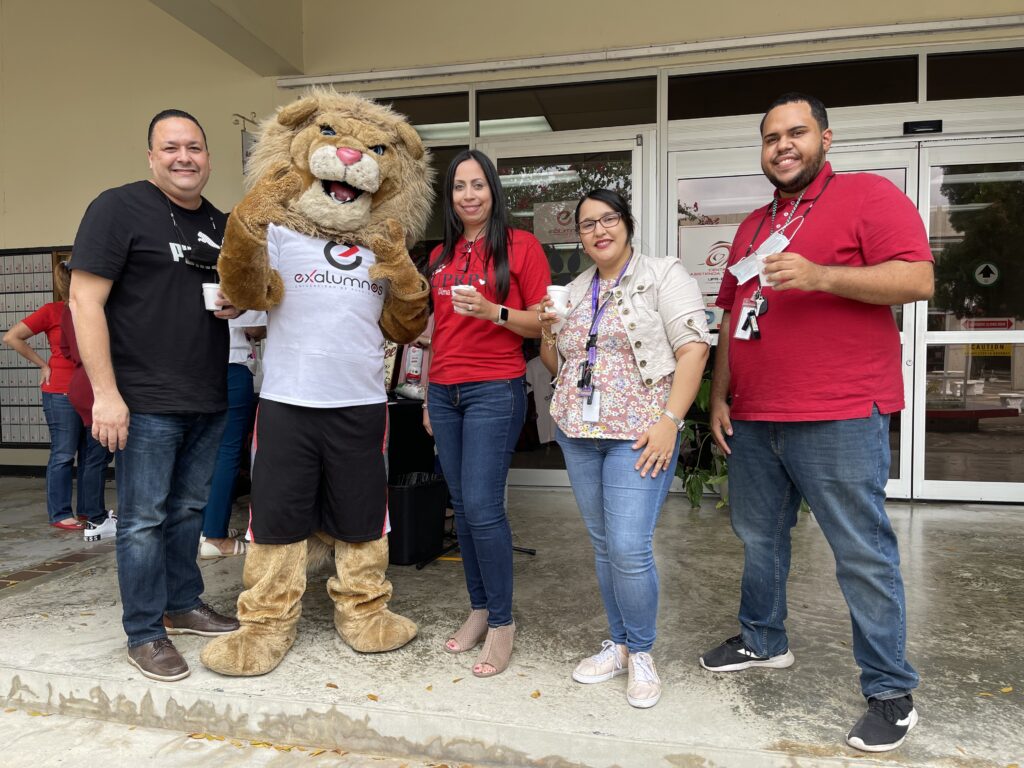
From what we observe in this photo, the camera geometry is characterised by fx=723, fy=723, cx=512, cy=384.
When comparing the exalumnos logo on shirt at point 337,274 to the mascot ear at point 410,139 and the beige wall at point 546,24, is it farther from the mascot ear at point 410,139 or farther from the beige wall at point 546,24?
the beige wall at point 546,24

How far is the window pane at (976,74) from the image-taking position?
5426mm

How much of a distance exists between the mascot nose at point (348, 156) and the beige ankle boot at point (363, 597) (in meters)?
1.57

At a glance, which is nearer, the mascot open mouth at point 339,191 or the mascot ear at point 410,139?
the mascot open mouth at point 339,191

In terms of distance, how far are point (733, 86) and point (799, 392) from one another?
167 inches

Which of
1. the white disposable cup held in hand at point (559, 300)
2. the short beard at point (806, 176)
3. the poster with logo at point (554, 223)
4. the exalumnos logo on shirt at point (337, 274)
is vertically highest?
the poster with logo at point (554, 223)

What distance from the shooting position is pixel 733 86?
229 inches

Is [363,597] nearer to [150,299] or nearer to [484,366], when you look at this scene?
[484,366]

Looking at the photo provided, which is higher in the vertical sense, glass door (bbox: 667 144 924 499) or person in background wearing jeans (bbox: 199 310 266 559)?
glass door (bbox: 667 144 924 499)

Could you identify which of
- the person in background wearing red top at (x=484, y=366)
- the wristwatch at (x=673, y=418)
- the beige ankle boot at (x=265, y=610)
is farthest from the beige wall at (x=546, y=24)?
the beige ankle boot at (x=265, y=610)

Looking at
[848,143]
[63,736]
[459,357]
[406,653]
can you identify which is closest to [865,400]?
[459,357]

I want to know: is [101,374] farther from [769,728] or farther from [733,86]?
[733,86]

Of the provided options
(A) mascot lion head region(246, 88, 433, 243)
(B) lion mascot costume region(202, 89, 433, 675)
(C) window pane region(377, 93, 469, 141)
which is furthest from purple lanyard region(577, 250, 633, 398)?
(C) window pane region(377, 93, 469, 141)

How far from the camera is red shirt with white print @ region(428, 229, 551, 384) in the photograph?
2859 millimetres

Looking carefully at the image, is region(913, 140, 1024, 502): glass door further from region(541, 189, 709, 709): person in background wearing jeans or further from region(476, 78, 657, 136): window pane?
region(541, 189, 709, 709): person in background wearing jeans
